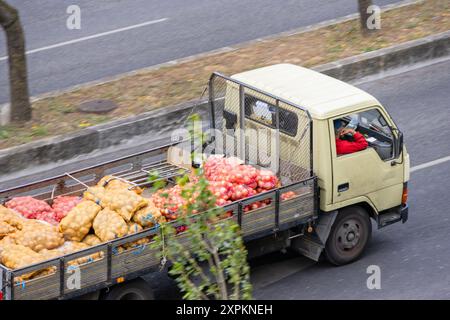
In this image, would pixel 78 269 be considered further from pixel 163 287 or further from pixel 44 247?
pixel 163 287

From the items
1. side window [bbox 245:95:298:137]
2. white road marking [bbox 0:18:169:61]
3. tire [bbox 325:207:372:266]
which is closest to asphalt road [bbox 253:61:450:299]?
tire [bbox 325:207:372:266]

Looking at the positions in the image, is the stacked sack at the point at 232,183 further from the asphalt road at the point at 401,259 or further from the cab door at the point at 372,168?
the asphalt road at the point at 401,259

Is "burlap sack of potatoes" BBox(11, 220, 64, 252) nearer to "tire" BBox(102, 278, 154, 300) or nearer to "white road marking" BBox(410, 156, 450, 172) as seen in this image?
"tire" BBox(102, 278, 154, 300)

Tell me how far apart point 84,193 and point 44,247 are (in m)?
1.20

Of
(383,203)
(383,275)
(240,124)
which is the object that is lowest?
(383,275)

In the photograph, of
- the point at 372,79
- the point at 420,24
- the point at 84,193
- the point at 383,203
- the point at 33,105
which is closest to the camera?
the point at 84,193

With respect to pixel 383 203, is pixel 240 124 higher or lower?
higher

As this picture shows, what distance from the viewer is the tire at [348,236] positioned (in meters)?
12.4

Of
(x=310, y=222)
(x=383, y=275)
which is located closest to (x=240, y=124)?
(x=310, y=222)

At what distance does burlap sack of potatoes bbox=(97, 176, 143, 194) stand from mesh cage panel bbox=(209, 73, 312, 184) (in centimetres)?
137

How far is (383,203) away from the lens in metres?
12.7

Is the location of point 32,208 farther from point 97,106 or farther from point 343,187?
point 97,106

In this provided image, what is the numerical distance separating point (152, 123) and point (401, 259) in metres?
5.06

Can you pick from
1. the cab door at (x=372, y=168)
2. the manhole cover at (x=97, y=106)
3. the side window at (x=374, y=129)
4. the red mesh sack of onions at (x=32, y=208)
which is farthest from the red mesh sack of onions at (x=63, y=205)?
the manhole cover at (x=97, y=106)
